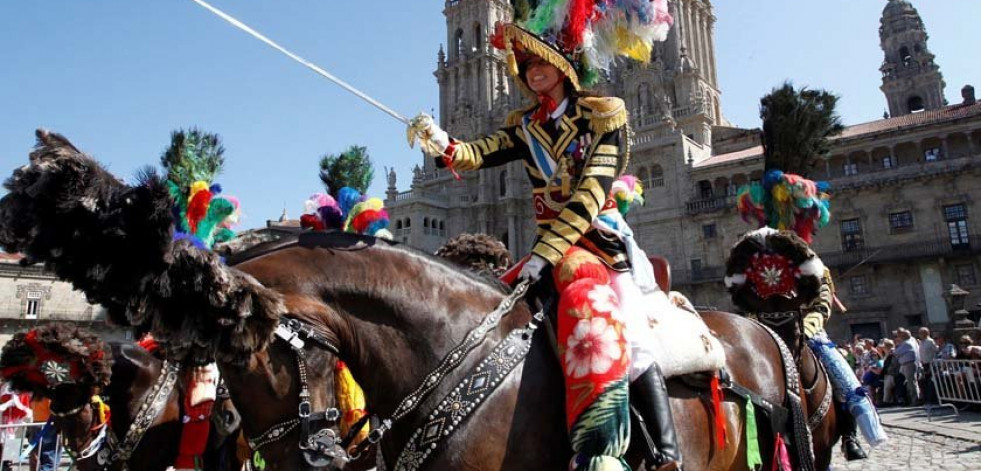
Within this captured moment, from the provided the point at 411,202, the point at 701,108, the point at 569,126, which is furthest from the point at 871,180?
the point at 569,126

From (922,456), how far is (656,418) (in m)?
8.27

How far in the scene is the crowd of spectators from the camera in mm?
14750

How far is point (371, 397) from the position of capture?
8.50 feet

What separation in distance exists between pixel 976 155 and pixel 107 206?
1677 inches

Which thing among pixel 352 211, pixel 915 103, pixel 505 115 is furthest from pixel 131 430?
pixel 915 103

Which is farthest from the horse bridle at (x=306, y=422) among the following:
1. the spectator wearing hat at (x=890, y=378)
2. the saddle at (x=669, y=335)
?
the spectator wearing hat at (x=890, y=378)

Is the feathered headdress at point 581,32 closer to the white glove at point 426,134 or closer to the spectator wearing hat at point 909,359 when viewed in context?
the white glove at point 426,134

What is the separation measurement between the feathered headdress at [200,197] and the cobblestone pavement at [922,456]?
7.28 meters

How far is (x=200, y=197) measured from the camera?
392cm

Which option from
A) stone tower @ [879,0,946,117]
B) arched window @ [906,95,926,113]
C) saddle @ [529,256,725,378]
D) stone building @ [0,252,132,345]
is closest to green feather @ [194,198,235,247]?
saddle @ [529,256,725,378]

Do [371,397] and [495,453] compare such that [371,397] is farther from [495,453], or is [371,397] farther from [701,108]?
[701,108]

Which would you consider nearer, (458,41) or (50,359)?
(50,359)

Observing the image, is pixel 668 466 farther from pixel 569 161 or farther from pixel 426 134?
pixel 426 134

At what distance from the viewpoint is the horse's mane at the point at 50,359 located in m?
5.27
